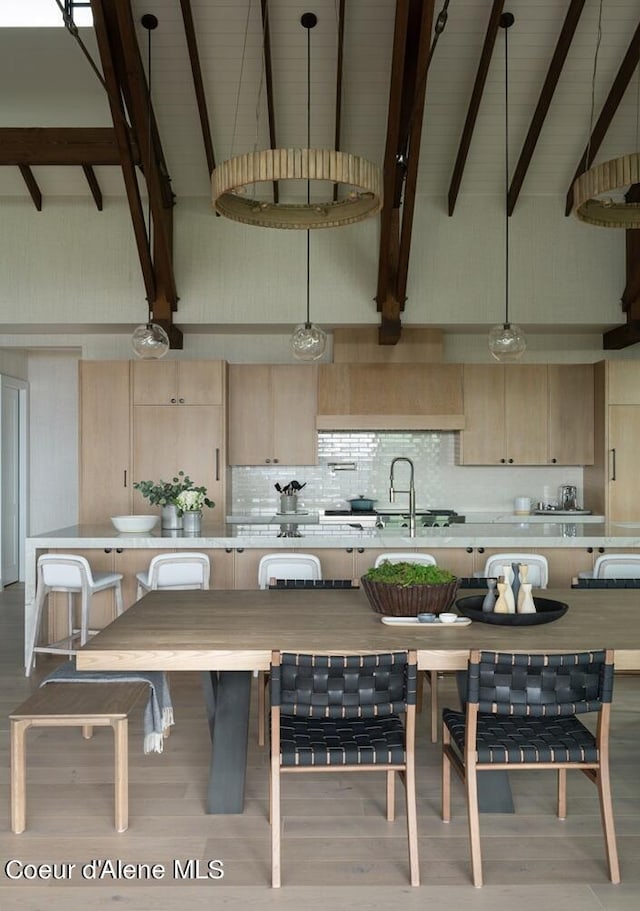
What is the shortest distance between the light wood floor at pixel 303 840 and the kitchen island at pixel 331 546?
149cm

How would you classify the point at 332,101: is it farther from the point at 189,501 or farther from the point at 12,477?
the point at 12,477

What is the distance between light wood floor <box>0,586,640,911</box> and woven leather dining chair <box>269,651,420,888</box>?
0.49 feet

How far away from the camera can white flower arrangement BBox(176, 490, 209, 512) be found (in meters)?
5.34

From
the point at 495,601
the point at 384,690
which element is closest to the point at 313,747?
the point at 384,690

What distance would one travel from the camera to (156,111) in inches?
258

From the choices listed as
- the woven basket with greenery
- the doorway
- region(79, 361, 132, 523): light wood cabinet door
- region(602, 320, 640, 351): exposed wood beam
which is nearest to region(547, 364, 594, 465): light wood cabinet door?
region(602, 320, 640, 351): exposed wood beam

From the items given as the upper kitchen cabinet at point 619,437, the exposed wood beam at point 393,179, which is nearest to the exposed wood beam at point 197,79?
the exposed wood beam at point 393,179

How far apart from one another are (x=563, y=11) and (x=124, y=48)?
10.5ft

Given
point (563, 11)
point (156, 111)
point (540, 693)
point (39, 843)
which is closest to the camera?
point (540, 693)

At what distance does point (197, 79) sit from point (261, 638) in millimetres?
4869

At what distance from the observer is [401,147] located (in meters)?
6.03

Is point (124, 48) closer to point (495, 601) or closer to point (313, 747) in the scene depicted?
point (495, 601)

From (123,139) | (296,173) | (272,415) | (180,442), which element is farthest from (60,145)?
(296,173)

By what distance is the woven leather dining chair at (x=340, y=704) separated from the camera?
251cm
